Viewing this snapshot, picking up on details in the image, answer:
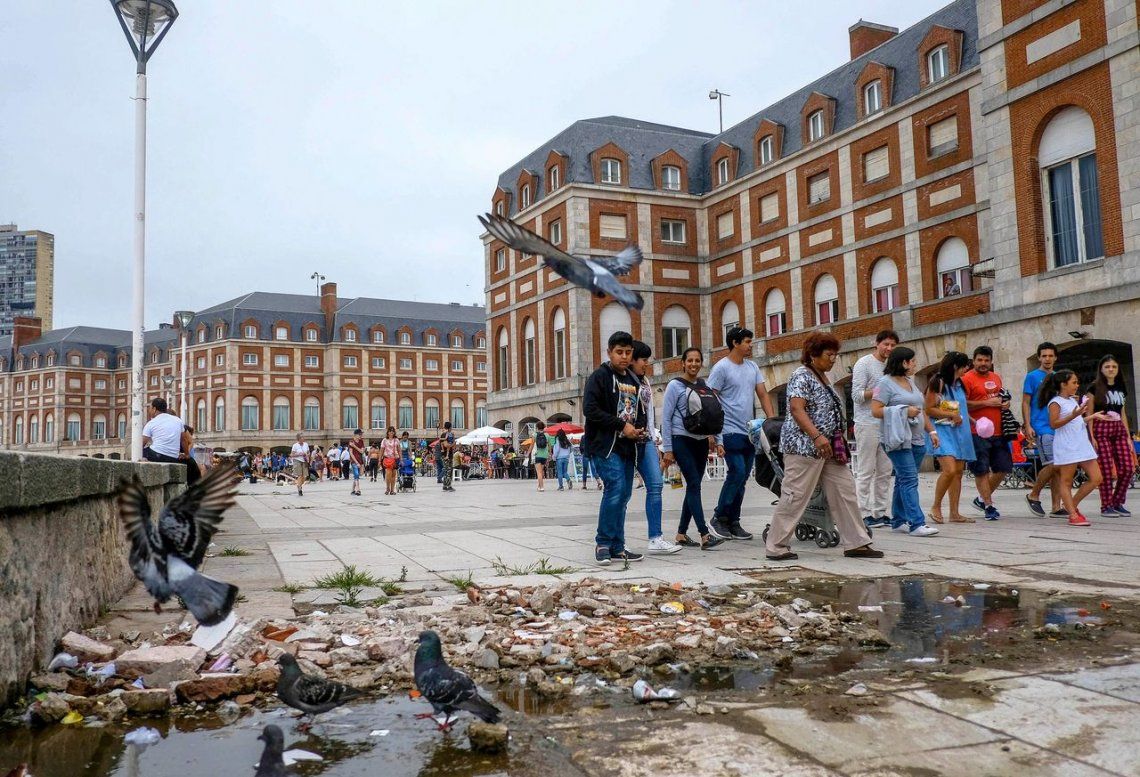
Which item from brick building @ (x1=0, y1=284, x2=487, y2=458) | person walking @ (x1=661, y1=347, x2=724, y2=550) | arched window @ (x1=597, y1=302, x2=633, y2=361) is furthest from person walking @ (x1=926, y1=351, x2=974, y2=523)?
brick building @ (x1=0, y1=284, x2=487, y2=458)

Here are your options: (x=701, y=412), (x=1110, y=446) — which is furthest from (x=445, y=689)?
(x=1110, y=446)

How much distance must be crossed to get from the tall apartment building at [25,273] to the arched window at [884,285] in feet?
459

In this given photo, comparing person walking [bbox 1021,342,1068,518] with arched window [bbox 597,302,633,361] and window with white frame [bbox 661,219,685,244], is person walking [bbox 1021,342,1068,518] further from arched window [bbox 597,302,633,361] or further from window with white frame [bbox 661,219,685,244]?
window with white frame [bbox 661,219,685,244]

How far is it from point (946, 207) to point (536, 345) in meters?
19.1

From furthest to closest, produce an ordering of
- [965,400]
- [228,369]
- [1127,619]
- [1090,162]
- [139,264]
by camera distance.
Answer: [228,369], [1090,162], [139,264], [965,400], [1127,619]

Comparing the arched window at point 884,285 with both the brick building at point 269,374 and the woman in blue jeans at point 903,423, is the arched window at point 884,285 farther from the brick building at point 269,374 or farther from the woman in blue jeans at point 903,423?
the brick building at point 269,374

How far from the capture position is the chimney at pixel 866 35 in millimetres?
32812

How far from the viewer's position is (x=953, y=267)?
26875mm

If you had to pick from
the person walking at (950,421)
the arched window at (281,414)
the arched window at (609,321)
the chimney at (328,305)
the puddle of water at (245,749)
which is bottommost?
the puddle of water at (245,749)

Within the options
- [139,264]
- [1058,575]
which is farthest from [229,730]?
[139,264]

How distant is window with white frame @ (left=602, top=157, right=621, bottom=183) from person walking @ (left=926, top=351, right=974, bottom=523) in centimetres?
2952

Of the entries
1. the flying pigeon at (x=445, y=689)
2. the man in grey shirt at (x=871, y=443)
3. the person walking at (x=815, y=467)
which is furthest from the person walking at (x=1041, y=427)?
the flying pigeon at (x=445, y=689)

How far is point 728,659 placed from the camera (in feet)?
11.4

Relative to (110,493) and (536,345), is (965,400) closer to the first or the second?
(110,493)
